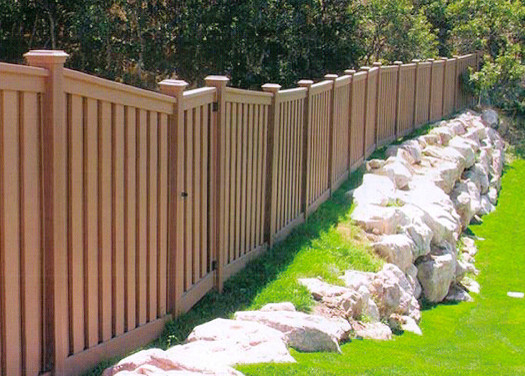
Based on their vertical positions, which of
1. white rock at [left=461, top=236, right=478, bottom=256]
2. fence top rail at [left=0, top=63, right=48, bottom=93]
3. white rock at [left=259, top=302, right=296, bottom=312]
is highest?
fence top rail at [left=0, top=63, right=48, bottom=93]

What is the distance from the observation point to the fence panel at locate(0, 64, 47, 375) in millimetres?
4672

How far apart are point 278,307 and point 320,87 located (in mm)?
4912

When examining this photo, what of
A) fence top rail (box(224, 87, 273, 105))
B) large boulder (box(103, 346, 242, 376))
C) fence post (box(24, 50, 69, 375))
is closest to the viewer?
fence post (box(24, 50, 69, 375))

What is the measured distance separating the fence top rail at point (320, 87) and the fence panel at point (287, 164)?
313 millimetres

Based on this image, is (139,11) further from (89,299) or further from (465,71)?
(89,299)

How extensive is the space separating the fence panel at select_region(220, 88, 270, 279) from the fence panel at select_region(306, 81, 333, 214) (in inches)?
76.5

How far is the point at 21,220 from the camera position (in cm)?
486

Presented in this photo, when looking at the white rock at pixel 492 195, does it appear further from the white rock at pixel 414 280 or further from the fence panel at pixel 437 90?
the white rock at pixel 414 280

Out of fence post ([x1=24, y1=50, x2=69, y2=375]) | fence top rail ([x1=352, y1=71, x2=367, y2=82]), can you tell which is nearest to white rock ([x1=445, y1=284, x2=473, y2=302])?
fence top rail ([x1=352, y1=71, x2=367, y2=82])

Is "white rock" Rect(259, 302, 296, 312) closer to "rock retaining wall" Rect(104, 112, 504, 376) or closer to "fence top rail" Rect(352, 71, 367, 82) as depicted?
"rock retaining wall" Rect(104, 112, 504, 376)

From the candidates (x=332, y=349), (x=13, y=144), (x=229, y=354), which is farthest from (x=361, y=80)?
(x=13, y=144)

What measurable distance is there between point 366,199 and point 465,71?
13492 millimetres

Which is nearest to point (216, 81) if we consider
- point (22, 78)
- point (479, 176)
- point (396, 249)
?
point (22, 78)

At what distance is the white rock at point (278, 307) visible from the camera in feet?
24.6
